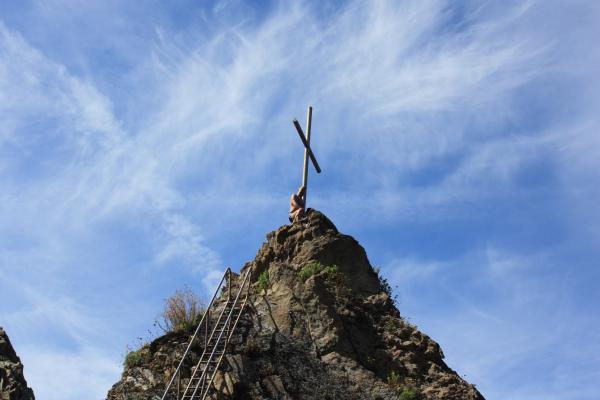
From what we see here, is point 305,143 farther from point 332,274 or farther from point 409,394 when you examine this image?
point 409,394

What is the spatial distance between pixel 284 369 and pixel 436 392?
4187mm

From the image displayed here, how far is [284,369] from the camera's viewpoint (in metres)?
19.1

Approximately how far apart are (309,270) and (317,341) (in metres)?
2.48

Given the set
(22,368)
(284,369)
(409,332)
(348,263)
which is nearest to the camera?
(22,368)

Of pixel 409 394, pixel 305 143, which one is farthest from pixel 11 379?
pixel 305 143

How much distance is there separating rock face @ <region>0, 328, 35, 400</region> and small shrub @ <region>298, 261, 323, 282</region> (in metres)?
8.13

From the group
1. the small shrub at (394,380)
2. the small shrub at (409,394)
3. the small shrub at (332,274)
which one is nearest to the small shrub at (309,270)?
the small shrub at (332,274)

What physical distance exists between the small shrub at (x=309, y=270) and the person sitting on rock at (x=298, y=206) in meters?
2.35

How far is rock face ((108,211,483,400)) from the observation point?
1859 cm

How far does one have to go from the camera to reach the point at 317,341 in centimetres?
2066

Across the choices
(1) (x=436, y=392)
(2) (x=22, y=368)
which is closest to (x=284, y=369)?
(1) (x=436, y=392)

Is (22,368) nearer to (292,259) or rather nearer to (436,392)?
(292,259)

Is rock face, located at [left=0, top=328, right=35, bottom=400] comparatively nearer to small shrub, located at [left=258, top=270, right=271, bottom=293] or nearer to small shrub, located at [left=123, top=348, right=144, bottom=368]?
small shrub, located at [left=123, top=348, right=144, bottom=368]

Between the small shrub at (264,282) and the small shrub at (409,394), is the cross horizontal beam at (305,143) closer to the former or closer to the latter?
the small shrub at (264,282)
